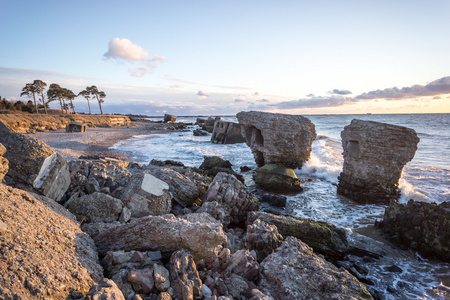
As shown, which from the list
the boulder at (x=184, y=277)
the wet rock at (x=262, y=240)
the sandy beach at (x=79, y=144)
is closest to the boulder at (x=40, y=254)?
the boulder at (x=184, y=277)

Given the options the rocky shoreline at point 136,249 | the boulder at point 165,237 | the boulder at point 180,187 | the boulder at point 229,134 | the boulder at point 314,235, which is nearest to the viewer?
the rocky shoreline at point 136,249

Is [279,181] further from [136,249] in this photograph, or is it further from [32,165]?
[32,165]

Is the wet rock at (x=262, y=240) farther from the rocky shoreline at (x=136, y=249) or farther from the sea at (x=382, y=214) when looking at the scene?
the sea at (x=382, y=214)

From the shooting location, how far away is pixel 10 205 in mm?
2938

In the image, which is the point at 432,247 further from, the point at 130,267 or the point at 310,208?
the point at 130,267

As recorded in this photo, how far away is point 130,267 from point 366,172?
1023 cm

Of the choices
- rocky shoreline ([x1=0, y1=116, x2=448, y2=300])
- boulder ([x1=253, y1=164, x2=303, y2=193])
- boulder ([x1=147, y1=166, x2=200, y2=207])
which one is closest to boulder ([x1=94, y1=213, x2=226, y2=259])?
rocky shoreline ([x1=0, y1=116, x2=448, y2=300])

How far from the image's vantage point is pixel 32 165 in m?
4.52

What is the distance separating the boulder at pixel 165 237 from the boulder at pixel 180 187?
8.93ft

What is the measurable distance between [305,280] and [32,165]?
5.26 m

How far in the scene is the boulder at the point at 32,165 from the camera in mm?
4383

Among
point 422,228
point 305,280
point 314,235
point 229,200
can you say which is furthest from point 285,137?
point 305,280

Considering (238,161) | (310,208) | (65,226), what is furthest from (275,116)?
(65,226)

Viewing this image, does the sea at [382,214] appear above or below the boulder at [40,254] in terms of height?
below
